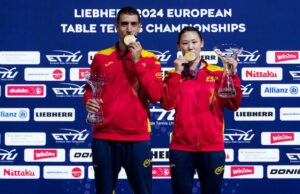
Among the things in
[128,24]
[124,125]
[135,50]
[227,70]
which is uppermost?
[128,24]

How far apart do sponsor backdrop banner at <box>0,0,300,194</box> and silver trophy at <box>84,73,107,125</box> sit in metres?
1.37

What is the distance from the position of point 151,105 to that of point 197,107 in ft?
4.52

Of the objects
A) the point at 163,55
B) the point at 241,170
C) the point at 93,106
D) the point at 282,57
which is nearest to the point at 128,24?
the point at 93,106

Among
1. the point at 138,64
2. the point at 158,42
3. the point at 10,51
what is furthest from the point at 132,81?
the point at 10,51

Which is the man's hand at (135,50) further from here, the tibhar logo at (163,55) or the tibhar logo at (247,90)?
the tibhar logo at (247,90)

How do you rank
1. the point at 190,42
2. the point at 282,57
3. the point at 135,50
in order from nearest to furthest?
the point at 135,50
the point at 190,42
the point at 282,57

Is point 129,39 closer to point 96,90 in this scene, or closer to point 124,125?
point 96,90

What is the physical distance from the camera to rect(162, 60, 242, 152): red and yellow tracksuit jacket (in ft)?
11.4

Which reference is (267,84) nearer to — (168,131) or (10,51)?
(168,131)

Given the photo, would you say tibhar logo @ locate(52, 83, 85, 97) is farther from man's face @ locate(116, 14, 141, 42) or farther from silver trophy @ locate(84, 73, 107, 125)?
man's face @ locate(116, 14, 141, 42)

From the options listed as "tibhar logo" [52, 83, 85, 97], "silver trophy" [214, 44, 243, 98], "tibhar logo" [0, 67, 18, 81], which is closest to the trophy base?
"silver trophy" [214, 44, 243, 98]

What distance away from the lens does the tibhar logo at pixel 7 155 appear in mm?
4918

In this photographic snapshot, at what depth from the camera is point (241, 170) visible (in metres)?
4.85

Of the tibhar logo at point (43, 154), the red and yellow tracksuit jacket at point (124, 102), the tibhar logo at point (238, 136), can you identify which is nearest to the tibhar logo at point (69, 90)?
the tibhar logo at point (43, 154)
